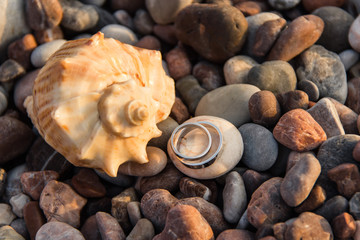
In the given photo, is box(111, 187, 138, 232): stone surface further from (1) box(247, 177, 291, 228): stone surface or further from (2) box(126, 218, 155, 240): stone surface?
(1) box(247, 177, 291, 228): stone surface

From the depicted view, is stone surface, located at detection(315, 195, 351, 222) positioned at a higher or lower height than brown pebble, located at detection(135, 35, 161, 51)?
lower

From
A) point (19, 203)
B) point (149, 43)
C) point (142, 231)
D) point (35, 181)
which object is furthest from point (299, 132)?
point (19, 203)

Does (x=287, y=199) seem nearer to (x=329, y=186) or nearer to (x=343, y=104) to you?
(x=329, y=186)

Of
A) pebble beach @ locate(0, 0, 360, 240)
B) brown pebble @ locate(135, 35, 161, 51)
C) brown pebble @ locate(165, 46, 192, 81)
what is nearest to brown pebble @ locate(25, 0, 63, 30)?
pebble beach @ locate(0, 0, 360, 240)

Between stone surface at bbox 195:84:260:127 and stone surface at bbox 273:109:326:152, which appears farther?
stone surface at bbox 195:84:260:127

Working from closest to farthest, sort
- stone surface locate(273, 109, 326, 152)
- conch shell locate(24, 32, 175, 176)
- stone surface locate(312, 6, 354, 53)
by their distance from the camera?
1. conch shell locate(24, 32, 175, 176)
2. stone surface locate(273, 109, 326, 152)
3. stone surface locate(312, 6, 354, 53)
